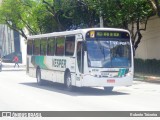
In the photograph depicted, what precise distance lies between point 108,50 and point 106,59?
1.42ft

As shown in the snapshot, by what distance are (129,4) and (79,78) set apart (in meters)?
13.7

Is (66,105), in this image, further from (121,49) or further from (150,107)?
(121,49)

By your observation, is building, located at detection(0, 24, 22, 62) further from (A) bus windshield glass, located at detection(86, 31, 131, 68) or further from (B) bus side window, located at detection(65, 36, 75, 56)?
(A) bus windshield glass, located at detection(86, 31, 131, 68)

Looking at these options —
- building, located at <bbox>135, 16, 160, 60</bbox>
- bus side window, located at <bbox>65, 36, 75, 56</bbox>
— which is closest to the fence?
building, located at <bbox>135, 16, 160, 60</bbox>

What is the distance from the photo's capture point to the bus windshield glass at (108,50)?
20.1 metres

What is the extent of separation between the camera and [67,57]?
22.0m

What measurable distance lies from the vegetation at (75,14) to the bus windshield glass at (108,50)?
29.8 ft

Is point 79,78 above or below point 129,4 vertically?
below

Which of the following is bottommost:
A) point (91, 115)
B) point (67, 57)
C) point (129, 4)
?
point (91, 115)

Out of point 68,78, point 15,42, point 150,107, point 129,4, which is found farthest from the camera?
point 15,42

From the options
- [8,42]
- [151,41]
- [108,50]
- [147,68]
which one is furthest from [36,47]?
[8,42]

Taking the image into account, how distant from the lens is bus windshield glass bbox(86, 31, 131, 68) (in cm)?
2011

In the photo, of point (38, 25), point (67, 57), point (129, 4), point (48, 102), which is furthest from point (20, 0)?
point (48, 102)

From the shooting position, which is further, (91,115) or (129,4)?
(129,4)
